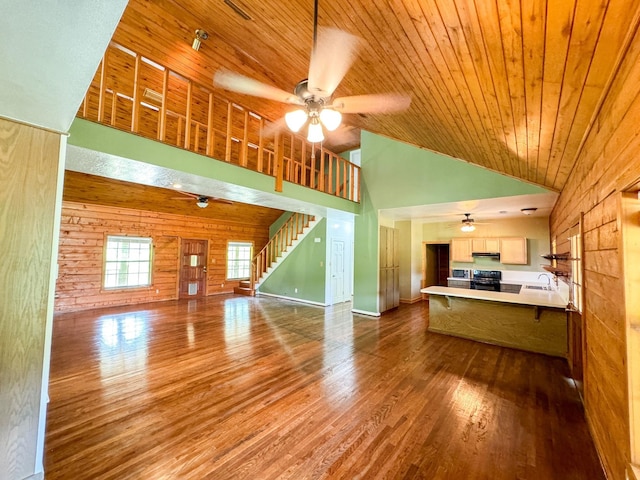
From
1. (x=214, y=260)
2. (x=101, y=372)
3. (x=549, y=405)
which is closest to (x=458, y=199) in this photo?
(x=549, y=405)

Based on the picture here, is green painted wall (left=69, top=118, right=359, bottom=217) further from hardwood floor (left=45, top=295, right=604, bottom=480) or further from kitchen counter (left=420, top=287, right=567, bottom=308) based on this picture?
kitchen counter (left=420, top=287, right=567, bottom=308)

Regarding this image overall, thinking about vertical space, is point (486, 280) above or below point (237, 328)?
above

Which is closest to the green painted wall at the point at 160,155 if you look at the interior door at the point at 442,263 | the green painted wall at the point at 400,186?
the green painted wall at the point at 400,186

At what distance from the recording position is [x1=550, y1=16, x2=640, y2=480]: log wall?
4.35ft

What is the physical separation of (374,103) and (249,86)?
1.09 metres

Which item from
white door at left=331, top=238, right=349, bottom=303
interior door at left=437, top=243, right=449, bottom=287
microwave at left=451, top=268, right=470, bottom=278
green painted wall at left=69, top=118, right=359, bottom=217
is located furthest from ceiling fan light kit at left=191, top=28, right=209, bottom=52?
interior door at left=437, top=243, right=449, bottom=287

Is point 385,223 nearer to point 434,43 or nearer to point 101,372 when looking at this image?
point 434,43

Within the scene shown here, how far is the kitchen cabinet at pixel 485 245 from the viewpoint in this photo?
667 cm

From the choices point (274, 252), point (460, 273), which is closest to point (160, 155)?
point (274, 252)

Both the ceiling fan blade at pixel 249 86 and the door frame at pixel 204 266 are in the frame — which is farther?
the door frame at pixel 204 266

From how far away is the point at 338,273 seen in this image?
789 cm

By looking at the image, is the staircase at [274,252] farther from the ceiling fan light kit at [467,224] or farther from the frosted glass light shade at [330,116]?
the frosted glass light shade at [330,116]

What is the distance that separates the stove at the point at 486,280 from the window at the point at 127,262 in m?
8.63

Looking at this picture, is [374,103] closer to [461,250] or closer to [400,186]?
[400,186]
